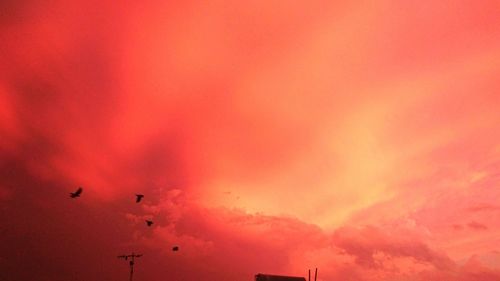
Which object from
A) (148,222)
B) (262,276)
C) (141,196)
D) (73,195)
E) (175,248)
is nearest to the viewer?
(73,195)

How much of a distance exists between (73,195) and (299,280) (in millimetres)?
47149

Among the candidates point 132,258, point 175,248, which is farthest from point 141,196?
point 132,258

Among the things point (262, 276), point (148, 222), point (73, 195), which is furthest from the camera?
point (262, 276)

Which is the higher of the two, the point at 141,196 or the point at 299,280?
the point at 141,196

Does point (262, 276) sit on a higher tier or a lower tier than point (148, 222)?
lower

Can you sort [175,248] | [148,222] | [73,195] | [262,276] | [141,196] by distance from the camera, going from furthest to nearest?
[262,276] < [175,248] < [148,222] < [141,196] < [73,195]

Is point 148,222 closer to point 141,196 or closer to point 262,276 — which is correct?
point 141,196

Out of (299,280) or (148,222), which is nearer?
(148,222)

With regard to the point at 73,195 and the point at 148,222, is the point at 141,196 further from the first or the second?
the point at 73,195

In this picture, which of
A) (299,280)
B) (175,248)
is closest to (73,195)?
(175,248)

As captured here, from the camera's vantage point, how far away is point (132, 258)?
236 ft

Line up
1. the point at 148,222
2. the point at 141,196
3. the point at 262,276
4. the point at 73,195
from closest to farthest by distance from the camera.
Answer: the point at 73,195, the point at 141,196, the point at 148,222, the point at 262,276

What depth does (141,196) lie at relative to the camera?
46.9 metres

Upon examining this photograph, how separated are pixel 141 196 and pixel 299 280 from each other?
3823cm
